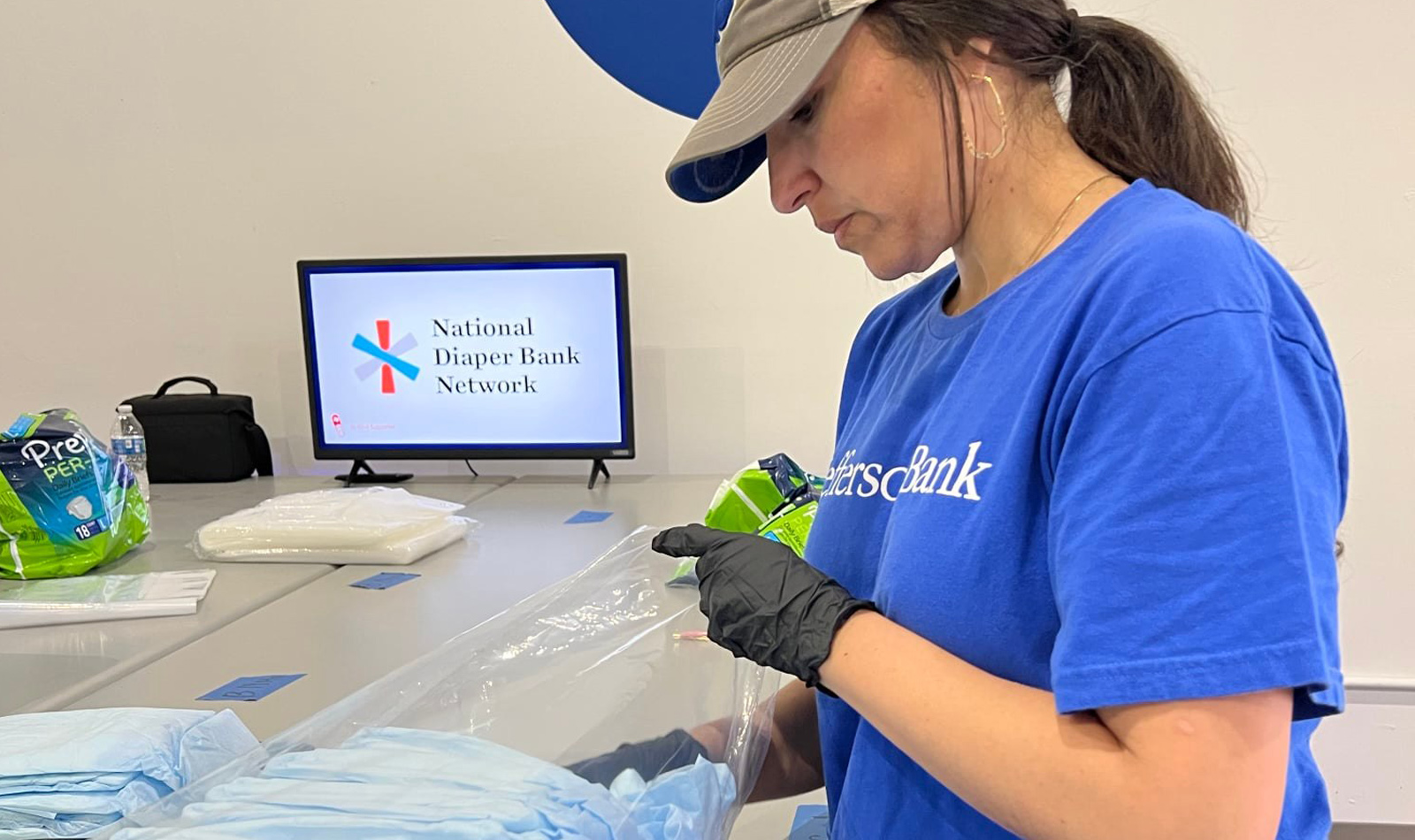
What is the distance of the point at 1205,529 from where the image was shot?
53 cm

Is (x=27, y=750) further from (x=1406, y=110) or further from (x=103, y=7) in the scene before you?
(x=1406, y=110)

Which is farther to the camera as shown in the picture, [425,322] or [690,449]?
[690,449]

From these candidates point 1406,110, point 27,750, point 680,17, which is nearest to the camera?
point 27,750

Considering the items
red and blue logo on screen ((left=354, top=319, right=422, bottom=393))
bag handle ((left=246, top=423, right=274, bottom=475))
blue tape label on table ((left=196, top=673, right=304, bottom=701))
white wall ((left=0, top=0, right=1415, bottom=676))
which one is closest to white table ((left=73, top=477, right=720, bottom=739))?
blue tape label on table ((left=196, top=673, right=304, bottom=701))

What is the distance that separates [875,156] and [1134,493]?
13.0 inches

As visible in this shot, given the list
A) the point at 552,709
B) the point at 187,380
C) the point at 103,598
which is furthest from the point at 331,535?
the point at 552,709

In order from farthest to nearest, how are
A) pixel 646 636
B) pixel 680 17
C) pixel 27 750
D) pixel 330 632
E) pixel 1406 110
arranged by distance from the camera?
pixel 680 17 < pixel 1406 110 < pixel 330 632 < pixel 646 636 < pixel 27 750

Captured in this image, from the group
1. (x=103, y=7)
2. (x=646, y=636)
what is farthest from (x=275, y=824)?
(x=103, y=7)

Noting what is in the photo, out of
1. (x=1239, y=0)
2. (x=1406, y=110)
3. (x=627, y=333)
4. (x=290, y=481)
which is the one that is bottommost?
(x=290, y=481)

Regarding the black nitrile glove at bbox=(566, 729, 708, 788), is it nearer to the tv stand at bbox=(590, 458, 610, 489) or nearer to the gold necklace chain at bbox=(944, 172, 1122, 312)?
the gold necklace chain at bbox=(944, 172, 1122, 312)

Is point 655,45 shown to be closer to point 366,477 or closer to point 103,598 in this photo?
point 366,477

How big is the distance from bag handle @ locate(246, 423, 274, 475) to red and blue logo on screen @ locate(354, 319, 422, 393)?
0.37 m

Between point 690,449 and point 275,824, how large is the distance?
1.84 metres

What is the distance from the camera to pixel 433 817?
2.43 feet
